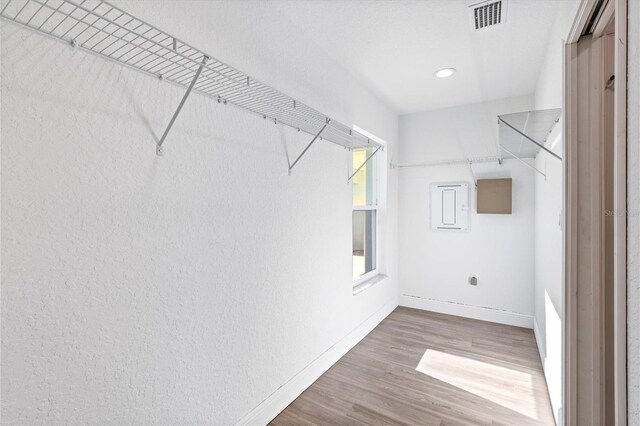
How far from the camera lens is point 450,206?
362 cm

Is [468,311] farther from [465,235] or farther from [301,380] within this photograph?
[301,380]

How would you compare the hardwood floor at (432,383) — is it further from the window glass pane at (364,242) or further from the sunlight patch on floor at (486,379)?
the window glass pane at (364,242)

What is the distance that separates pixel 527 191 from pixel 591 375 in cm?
239

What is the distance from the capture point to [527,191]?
323 centimetres

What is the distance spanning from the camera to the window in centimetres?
315

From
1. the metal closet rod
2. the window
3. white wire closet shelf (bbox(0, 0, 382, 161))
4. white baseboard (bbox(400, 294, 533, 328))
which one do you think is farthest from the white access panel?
white wire closet shelf (bbox(0, 0, 382, 161))

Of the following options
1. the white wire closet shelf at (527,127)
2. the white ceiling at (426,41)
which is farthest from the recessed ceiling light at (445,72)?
the white wire closet shelf at (527,127)

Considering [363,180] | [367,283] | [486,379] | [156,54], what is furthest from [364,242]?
[156,54]

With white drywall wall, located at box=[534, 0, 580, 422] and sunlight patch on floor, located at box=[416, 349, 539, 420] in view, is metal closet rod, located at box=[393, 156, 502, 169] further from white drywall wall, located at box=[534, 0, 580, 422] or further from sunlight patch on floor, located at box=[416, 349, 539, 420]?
sunlight patch on floor, located at box=[416, 349, 539, 420]

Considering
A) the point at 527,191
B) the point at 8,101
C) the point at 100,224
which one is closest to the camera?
the point at 8,101

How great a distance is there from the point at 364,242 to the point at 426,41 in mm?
1907

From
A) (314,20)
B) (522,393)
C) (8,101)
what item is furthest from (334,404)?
(314,20)
